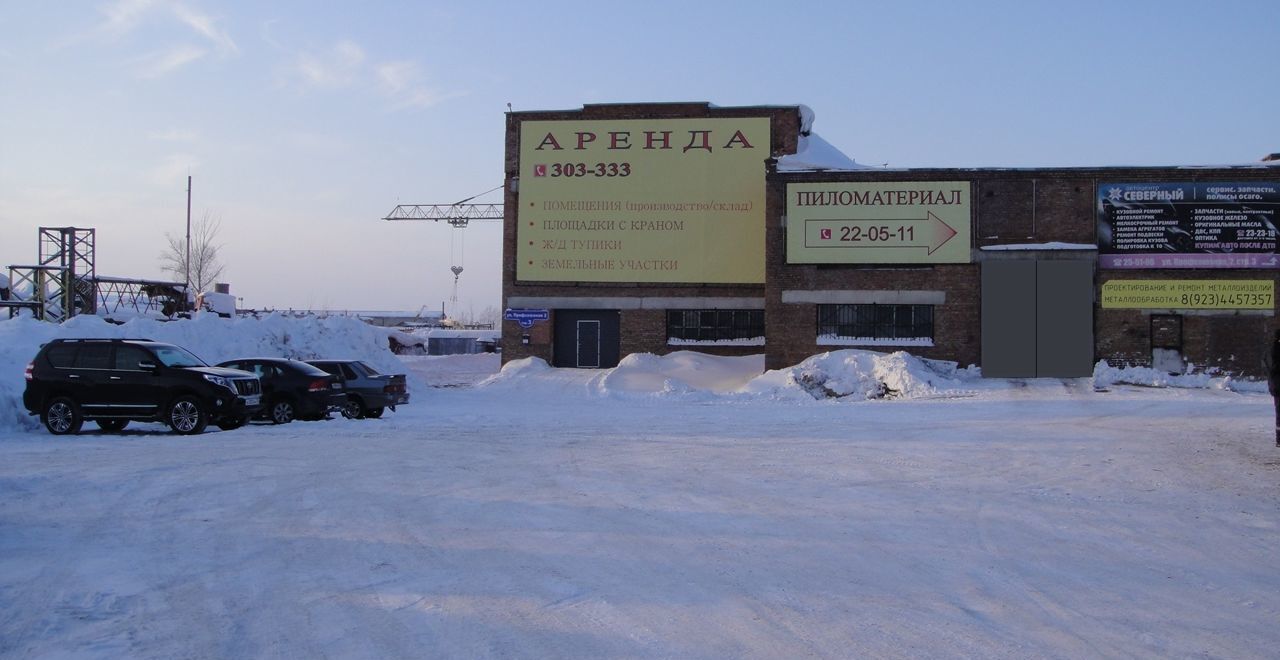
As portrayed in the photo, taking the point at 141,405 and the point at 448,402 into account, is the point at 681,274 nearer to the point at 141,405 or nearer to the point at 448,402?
the point at 448,402

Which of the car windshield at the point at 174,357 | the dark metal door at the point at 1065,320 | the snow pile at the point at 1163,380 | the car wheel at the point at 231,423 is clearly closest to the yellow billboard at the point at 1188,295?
the dark metal door at the point at 1065,320

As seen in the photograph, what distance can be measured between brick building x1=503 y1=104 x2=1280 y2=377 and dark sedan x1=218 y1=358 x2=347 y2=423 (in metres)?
17.3

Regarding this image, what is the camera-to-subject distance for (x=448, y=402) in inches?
1196

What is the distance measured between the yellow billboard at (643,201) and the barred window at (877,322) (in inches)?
159

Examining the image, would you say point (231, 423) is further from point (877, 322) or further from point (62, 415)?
A: point (877, 322)

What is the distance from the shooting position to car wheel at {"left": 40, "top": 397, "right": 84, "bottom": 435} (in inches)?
749

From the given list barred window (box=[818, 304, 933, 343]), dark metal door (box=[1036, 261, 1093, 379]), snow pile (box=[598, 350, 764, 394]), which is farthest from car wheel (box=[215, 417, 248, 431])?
dark metal door (box=[1036, 261, 1093, 379])

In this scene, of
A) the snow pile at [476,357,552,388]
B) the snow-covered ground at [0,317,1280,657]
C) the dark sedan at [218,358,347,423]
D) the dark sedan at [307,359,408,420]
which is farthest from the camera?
the snow pile at [476,357,552,388]

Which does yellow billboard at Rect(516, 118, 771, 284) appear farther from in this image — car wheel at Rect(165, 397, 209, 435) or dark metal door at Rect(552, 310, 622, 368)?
car wheel at Rect(165, 397, 209, 435)

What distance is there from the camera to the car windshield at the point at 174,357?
19438 mm

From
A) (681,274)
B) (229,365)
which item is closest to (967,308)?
(681,274)

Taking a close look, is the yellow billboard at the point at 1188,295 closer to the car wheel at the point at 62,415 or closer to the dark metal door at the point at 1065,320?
the dark metal door at the point at 1065,320

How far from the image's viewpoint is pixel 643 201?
3950 cm

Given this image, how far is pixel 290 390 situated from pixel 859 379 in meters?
16.8
